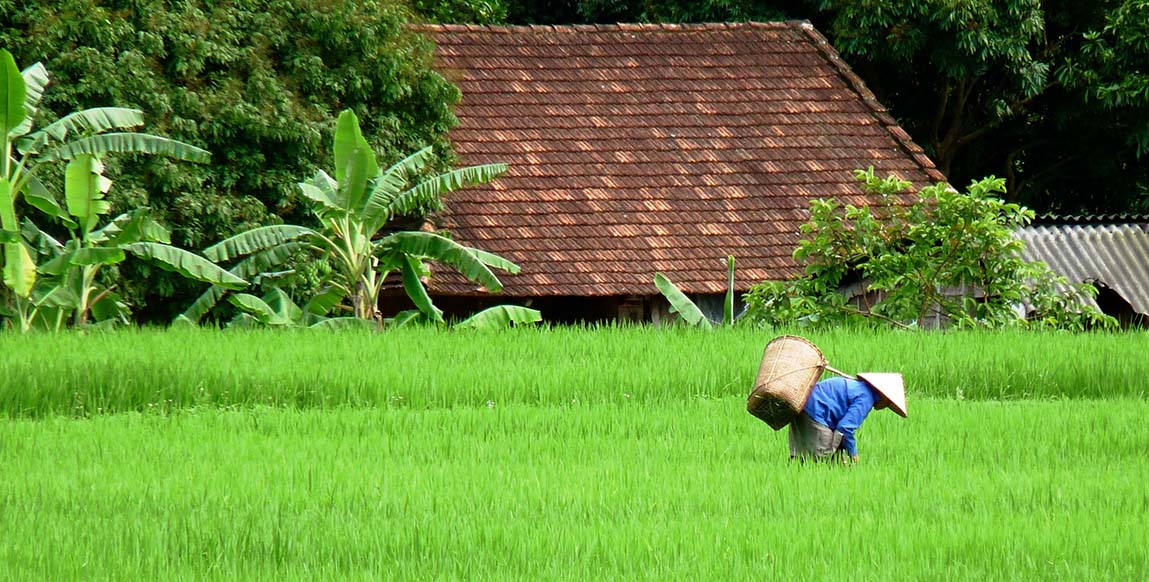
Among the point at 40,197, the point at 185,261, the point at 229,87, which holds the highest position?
the point at 229,87

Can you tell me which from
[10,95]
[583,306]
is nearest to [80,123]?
[10,95]

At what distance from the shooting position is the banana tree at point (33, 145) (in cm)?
1026

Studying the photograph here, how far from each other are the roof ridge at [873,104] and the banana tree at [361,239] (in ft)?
15.6

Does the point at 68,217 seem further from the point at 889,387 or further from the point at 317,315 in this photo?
the point at 889,387

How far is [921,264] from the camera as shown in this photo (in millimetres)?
11633

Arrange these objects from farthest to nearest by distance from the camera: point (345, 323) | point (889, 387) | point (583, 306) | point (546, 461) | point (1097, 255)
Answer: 1. point (1097, 255)
2. point (583, 306)
3. point (345, 323)
4. point (546, 461)
5. point (889, 387)

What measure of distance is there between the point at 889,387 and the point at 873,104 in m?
9.39

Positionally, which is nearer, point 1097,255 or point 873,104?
point 1097,255

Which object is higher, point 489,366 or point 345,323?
point 345,323

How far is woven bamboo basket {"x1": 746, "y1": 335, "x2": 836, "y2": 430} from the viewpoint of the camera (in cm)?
631

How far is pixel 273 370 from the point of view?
902cm

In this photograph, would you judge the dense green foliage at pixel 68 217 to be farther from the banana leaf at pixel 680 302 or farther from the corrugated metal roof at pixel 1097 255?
the corrugated metal roof at pixel 1097 255

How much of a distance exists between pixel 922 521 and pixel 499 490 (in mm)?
1620

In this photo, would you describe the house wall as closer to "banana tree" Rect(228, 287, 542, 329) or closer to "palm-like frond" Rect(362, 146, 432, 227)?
"banana tree" Rect(228, 287, 542, 329)
